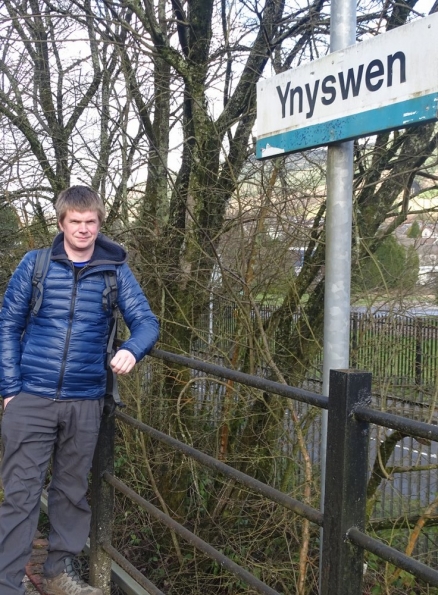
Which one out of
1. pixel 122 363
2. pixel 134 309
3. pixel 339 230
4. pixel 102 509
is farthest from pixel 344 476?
pixel 102 509

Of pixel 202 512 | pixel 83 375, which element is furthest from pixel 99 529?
pixel 202 512

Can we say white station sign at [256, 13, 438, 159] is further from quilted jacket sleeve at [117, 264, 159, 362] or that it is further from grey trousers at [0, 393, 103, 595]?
grey trousers at [0, 393, 103, 595]

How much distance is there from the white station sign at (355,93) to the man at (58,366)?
81 centimetres

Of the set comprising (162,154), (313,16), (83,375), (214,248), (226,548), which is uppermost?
(313,16)

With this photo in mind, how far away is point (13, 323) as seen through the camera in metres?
2.50

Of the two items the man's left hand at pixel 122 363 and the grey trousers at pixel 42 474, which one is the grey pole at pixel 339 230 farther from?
the grey trousers at pixel 42 474

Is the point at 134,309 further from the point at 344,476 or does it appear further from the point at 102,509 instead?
the point at 344,476

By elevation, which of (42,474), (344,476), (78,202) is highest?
(78,202)

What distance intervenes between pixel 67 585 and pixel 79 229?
144 centimetres

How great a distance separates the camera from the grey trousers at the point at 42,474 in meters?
2.48

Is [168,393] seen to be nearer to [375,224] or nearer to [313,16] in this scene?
[375,224]

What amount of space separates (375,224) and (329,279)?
3.74 meters

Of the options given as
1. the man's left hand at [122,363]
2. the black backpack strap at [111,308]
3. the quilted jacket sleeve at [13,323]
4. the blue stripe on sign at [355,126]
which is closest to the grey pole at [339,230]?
the blue stripe on sign at [355,126]

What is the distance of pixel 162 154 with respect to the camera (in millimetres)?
6422
